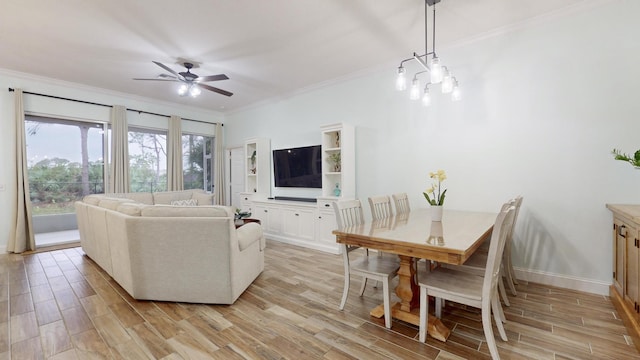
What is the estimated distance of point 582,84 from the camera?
9.48 feet

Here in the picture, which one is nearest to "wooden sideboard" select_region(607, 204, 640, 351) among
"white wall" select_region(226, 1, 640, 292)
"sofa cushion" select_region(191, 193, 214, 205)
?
"white wall" select_region(226, 1, 640, 292)

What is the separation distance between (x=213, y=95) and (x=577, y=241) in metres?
6.21

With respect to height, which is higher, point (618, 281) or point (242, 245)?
point (242, 245)

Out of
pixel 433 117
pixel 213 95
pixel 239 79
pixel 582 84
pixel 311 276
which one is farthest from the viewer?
pixel 213 95

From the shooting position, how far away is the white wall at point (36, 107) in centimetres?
454

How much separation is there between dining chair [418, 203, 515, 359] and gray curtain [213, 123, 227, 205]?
5.93 metres

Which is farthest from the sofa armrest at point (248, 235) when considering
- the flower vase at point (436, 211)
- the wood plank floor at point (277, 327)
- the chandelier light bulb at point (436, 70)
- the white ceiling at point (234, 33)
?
the chandelier light bulb at point (436, 70)

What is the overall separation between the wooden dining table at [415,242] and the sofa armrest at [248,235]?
3.63ft

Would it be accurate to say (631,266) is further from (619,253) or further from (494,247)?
(494,247)

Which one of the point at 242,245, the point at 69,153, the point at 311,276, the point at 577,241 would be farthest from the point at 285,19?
the point at 69,153

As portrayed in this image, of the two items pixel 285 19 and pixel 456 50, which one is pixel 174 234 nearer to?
pixel 285 19

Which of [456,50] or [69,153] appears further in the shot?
[69,153]

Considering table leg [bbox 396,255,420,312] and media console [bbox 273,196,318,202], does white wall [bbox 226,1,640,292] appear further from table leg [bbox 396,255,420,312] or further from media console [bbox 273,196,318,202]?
media console [bbox 273,196,318,202]

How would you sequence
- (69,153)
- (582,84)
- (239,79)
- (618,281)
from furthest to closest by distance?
1. (69,153)
2. (239,79)
3. (582,84)
4. (618,281)
